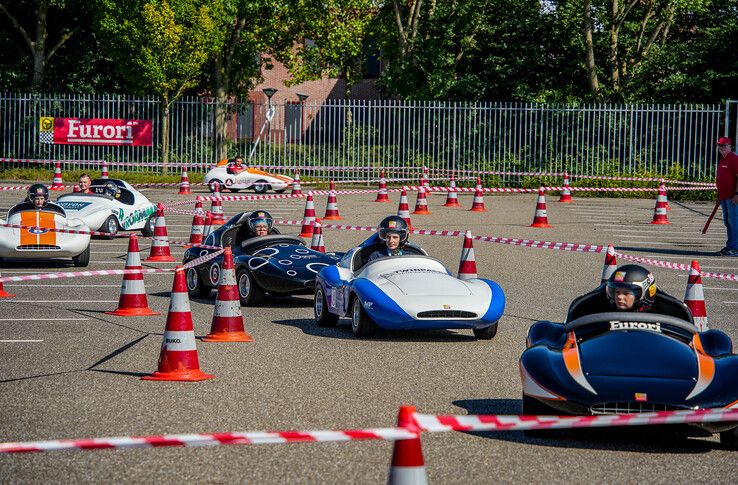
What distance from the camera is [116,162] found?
48.9m

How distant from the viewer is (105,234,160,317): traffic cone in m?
14.5

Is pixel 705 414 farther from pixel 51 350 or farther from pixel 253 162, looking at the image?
pixel 253 162

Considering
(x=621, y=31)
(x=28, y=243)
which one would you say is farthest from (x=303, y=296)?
(x=621, y=31)

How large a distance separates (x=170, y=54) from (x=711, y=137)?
18.6 meters

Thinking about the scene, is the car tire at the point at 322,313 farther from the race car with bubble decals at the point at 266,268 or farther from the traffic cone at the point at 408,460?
the traffic cone at the point at 408,460

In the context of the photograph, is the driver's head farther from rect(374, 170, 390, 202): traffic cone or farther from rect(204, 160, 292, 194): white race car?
rect(204, 160, 292, 194): white race car

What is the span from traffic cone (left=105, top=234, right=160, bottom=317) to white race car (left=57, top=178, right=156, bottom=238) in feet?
30.6

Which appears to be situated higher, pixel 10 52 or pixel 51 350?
pixel 10 52

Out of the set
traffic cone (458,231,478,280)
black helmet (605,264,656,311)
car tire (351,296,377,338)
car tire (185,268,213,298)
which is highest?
black helmet (605,264,656,311)

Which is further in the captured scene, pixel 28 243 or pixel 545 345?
pixel 28 243

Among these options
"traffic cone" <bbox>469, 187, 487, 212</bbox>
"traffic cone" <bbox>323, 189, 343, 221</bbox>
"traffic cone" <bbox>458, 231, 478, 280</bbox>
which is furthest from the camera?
"traffic cone" <bbox>469, 187, 487, 212</bbox>

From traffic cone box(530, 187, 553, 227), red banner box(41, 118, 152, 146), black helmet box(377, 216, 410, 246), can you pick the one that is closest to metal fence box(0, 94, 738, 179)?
red banner box(41, 118, 152, 146)

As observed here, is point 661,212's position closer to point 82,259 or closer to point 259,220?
point 82,259

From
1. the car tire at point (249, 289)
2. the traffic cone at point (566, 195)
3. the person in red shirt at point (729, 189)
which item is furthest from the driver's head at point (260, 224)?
the traffic cone at point (566, 195)
